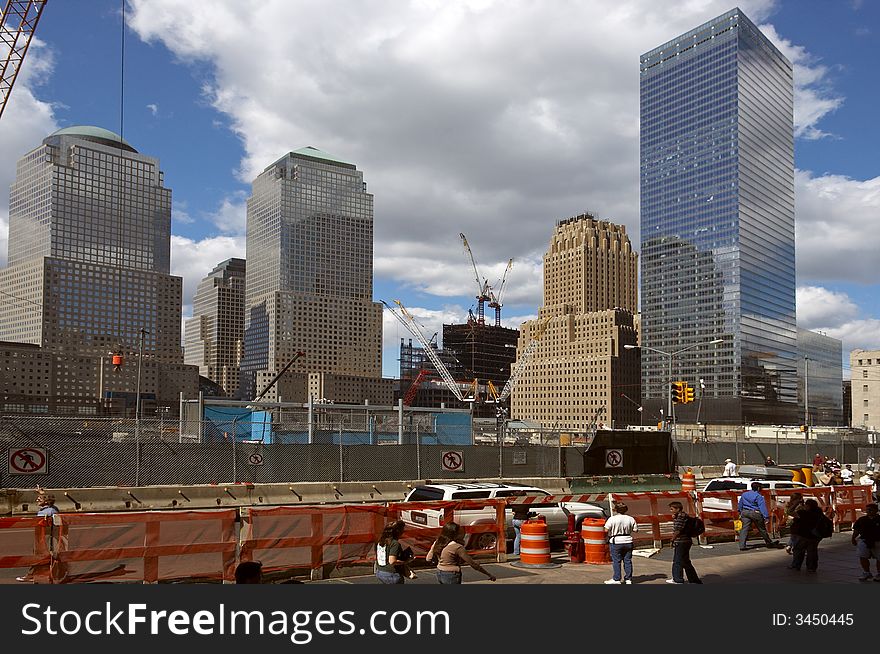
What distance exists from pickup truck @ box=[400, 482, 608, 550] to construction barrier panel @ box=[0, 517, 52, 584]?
6531 mm

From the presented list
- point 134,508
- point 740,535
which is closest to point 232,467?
point 134,508

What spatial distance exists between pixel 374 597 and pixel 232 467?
72.6ft

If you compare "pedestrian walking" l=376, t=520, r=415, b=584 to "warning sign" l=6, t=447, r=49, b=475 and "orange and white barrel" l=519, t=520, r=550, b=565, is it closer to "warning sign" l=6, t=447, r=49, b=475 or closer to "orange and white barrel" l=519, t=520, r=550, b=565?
"orange and white barrel" l=519, t=520, r=550, b=565

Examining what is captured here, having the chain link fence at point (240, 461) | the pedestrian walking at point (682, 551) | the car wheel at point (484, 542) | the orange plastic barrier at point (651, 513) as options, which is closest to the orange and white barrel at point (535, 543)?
the car wheel at point (484, 542)

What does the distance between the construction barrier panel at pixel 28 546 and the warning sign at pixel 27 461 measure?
15.0 meters

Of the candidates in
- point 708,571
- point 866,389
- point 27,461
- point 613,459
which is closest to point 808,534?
point 708,571

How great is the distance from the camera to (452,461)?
3409cm

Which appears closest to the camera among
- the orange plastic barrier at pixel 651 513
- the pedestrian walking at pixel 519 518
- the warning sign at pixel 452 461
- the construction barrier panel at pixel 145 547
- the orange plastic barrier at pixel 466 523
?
the construction barrier panel at pixel 145 547

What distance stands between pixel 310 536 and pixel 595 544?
20.2ft

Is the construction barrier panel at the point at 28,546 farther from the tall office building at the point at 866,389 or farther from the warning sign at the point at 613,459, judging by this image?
the tall office building at the point at 866,389

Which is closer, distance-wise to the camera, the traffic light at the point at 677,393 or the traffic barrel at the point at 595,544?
the traffic barrel at the point at 595,544

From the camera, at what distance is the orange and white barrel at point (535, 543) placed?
1666 cm

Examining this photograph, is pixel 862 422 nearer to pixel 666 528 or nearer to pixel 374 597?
pixel 666 528

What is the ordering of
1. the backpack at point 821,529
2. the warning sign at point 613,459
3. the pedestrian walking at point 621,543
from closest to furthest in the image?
1. the pedestrian walking at point 621,543
2. the backpack at point 821,529
3. the warning sign at point 613,459
